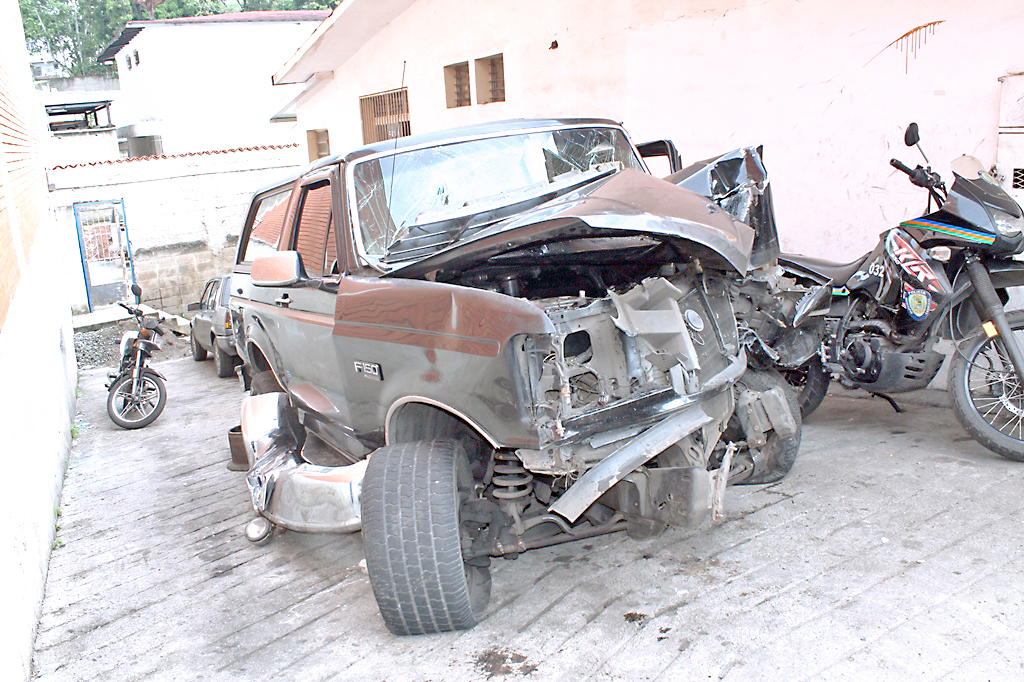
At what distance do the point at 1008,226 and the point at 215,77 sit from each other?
28.2 m

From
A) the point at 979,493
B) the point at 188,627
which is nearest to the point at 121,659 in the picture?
the point at 188,627

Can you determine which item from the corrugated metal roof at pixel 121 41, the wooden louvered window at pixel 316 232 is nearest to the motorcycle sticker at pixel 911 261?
the wooden louvered window at pixel 316 232

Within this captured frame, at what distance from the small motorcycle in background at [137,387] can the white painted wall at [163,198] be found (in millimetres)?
8154

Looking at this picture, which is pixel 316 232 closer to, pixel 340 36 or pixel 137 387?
pixel 137 387

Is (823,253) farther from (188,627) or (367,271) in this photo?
(188,627)

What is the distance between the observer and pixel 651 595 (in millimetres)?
3625

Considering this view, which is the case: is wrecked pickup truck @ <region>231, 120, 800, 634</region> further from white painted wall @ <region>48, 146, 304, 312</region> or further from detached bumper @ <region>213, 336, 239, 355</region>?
white painted wall @ <region>48, 146, 304, 312</region>

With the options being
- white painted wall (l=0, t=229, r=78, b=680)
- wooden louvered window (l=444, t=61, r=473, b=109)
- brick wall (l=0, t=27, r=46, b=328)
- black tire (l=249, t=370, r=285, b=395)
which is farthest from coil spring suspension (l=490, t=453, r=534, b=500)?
wooden louvered window (l=444, t=61, r=473, b=109)

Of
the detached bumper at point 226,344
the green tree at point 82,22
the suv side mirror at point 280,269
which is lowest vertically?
the detached bumper at point 226,344

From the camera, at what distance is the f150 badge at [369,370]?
147 inches

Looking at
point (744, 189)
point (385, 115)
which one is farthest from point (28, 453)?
point (385, 115)

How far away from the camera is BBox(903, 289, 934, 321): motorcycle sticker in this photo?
4941 millimetres

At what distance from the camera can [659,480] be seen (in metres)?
3.46

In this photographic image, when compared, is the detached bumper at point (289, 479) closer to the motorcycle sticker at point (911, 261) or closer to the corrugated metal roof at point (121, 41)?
the motorcycle sticker at point (911, 261)
